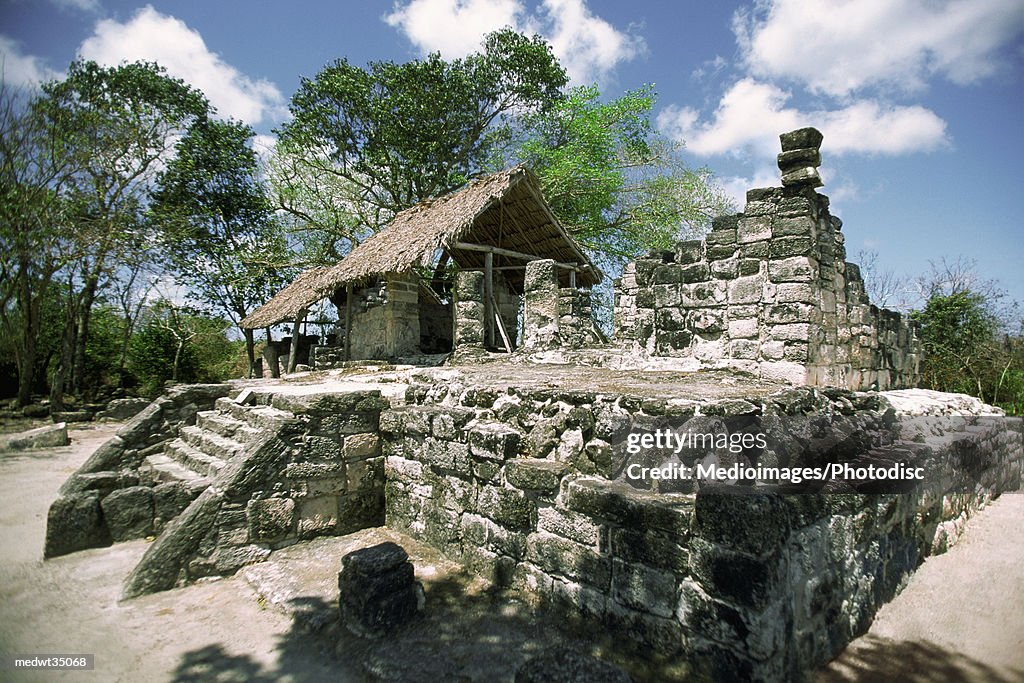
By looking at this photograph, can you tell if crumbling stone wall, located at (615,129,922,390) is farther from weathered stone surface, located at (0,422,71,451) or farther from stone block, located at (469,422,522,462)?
weathered stone surface, located at (0,422,71,451)

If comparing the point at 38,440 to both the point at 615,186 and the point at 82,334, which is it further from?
the point at 615,186

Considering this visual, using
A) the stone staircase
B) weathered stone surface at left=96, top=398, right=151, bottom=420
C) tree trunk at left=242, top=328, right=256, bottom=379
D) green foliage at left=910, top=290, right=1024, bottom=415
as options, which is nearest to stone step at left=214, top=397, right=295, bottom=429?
the stone staircase

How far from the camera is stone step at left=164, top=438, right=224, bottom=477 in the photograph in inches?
213

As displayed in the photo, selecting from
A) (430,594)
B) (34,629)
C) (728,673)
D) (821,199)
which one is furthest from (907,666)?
(34,629)

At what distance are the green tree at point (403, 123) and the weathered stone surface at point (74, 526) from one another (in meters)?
15.6

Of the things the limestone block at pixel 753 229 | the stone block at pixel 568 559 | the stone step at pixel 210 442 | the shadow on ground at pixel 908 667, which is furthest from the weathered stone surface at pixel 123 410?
the shadow on ground at pixel 908 667

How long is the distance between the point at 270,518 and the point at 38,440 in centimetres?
906

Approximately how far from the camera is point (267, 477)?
14.1 feet

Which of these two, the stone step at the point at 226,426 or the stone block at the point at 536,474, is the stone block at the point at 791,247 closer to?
the stone block at the point at 536,474

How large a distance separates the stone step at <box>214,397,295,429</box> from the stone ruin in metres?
0.07

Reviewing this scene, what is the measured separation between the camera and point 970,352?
397 inches

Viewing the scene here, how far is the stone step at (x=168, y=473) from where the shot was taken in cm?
523

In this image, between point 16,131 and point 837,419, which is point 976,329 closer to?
point 837,419

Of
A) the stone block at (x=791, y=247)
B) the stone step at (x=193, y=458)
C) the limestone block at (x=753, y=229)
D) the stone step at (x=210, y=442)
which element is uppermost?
the limestone block at (x=753, y=229)
